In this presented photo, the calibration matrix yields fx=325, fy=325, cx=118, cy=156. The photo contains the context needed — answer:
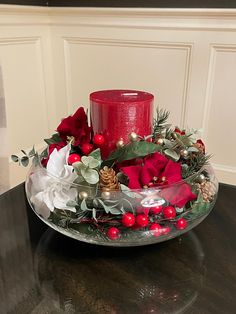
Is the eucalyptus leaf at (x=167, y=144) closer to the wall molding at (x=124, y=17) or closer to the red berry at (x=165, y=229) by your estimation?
the red berry at (x=165, y=229)

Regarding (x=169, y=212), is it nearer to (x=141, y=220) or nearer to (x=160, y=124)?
(x=141, y=220)

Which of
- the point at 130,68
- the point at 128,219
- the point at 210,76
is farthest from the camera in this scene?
the point at 130,68

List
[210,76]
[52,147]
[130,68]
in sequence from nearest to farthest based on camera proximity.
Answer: [52,147], [210,76], [130,68]

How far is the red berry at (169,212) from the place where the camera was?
53 cm

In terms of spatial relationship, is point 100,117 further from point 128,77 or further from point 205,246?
point 128,77

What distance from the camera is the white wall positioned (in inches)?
64.9

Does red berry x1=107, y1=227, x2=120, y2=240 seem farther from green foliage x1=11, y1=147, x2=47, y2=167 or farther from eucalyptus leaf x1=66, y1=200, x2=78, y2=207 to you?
green foliage x1=11, y1=147, x2=47, y2=167

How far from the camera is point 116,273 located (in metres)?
0.54

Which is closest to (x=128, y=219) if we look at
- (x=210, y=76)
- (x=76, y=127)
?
(x=76, y=127)

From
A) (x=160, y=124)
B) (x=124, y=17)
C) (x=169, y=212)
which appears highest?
(x=124, y=17)

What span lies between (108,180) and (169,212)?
11cm

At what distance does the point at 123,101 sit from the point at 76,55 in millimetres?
1473

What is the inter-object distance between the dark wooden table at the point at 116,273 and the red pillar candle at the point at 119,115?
0.66 feet

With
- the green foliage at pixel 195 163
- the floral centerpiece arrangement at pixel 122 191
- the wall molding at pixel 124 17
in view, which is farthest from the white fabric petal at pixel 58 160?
the wall molding at pixel 124 17
